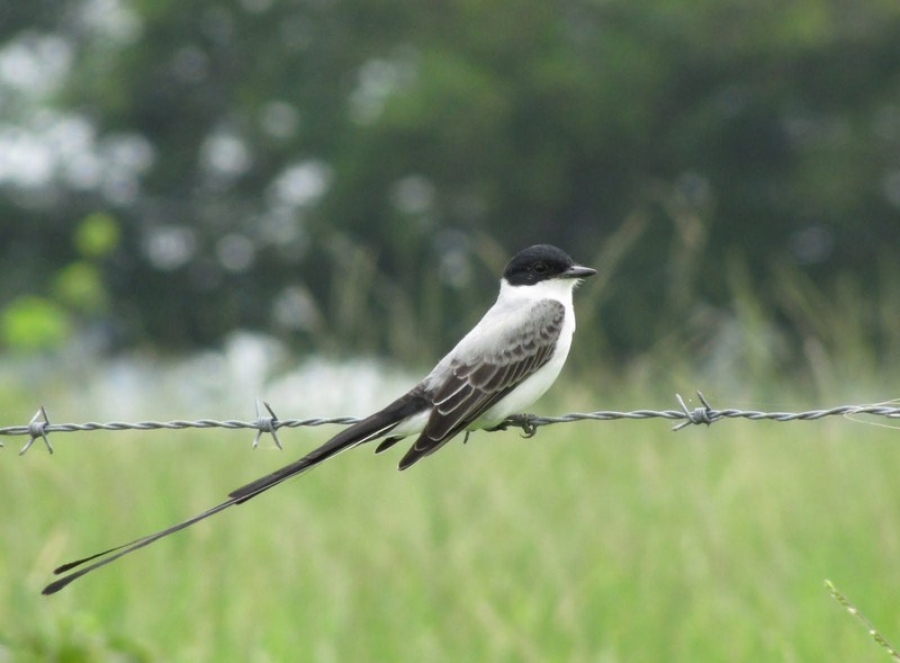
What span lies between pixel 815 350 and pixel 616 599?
4.67 ft

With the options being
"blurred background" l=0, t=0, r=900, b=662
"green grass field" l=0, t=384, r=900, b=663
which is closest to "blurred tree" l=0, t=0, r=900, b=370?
"blurred background" l=0, t=0, r=900, b=662

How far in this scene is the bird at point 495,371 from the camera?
14.0ft

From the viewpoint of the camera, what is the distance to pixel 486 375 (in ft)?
14.9

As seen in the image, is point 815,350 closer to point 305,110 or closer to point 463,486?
point 463,486

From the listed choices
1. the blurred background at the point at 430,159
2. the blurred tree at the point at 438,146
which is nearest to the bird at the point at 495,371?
the blurred background at the point at 430,159

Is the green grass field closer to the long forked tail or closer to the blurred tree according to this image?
the long forked tail

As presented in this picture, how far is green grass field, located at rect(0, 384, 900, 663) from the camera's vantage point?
5.23m

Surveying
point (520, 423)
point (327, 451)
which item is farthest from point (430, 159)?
point (327, 451)

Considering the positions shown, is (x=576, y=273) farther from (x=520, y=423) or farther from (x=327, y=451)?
(x=327, y=451)

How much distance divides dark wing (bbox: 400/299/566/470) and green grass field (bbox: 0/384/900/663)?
35.6 inches

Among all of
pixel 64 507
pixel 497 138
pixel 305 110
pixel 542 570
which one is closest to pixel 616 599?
pixel 542 570

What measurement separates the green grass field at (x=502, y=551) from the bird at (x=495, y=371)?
0.85 m

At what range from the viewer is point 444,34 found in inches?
1131

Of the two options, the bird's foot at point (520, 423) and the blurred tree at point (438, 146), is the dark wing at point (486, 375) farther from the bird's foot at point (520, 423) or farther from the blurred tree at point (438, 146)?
the blurred tree at point (438, 146)
